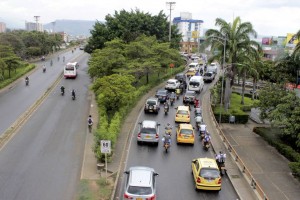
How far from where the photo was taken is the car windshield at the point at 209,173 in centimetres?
2030

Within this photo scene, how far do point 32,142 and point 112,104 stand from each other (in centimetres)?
872

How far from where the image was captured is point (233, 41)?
42156mm

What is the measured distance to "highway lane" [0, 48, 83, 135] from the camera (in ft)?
116

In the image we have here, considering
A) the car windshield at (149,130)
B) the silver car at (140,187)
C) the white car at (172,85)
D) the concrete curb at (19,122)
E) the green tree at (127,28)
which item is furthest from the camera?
the green tree at (127,28)

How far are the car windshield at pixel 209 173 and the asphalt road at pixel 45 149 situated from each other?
702 centimetres

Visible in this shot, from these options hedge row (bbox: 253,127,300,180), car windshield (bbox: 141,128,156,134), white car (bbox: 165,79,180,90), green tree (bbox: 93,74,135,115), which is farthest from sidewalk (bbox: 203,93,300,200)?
white car (bbox: 165,79,180,90)

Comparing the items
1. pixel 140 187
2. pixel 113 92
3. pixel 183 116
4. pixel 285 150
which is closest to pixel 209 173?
pixel 140 187

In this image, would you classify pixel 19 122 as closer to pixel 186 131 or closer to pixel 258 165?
pixel 186 131

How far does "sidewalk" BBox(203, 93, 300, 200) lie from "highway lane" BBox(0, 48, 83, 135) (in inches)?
736

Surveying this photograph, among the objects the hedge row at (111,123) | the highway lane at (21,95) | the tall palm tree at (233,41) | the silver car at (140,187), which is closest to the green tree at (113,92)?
the hedge row at (111,123)

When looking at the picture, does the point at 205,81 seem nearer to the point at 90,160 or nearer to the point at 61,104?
the point at 61,104

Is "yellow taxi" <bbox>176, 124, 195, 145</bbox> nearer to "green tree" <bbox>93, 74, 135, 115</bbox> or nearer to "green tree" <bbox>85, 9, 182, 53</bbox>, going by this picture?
"green tree" <bbox>93, 74, 135, 115</bbox>

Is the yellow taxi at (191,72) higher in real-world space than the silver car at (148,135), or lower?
higher

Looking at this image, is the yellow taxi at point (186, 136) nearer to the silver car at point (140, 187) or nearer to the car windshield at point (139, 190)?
the silver car at point (140, 187)
